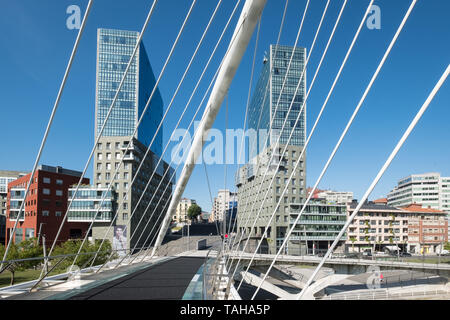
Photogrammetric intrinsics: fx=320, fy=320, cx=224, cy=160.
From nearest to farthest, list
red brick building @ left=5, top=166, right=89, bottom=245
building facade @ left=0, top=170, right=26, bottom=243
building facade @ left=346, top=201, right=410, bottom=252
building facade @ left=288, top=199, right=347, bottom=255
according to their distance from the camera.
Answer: red brick building @ left=5, top=166, right=89, bottom=245
building facade @ left=288, top=199, right=347, bottom=255
building facade @ left=346, top=201, right=410, bottom=252
building facade @ left=0, top=170, right=26, bottom=243

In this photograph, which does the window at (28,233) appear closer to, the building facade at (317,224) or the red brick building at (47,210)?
the red brick building at (47,210)

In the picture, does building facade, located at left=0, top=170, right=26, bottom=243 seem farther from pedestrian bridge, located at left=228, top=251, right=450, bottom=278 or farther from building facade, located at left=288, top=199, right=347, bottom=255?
pedestrian bridge, located at left=228, top=251, right=450, bottom=278

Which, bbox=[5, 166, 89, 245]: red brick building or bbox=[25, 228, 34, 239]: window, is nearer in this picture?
bbox=[25, 228, 34, 239]: window

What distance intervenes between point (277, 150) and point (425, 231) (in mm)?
47029

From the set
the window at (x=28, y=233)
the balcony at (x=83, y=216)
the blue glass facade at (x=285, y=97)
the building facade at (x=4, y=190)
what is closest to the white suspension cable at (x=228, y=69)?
the balcony at (x=83, y=216)

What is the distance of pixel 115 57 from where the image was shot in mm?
84438

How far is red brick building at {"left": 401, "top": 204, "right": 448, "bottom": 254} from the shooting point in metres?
75.7

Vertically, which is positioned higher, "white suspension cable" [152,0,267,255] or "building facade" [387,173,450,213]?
"white suspension cable" [152,0,267,255]

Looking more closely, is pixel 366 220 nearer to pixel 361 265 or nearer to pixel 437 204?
pixel 361 265

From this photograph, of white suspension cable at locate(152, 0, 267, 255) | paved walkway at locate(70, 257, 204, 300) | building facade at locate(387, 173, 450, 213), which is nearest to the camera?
paved walkway at locate(70, 257, 204, 300)

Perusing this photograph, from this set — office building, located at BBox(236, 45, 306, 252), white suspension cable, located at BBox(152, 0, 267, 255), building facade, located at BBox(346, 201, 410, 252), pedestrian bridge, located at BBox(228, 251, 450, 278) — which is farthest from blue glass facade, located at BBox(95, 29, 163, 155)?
white suspension cable, located at BBox(152, 0, 267, 255)

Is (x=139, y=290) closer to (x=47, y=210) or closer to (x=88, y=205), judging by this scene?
(x=88, y=205)

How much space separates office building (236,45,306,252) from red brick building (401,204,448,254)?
32.3 meters

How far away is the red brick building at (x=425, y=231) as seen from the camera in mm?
75688
